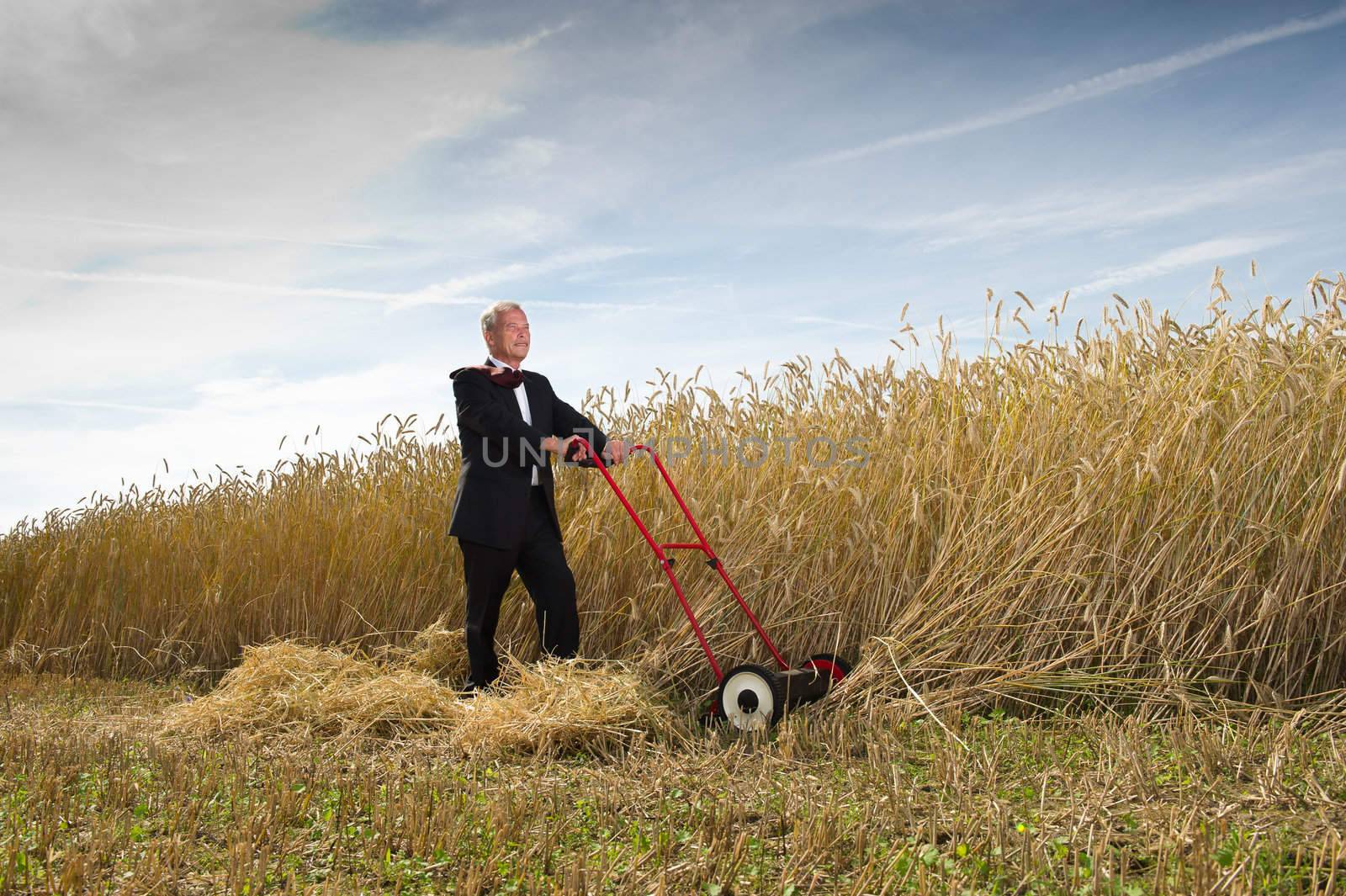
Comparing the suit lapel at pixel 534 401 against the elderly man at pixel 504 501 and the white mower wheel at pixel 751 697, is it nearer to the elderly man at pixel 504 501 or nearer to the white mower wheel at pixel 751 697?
the elderly man at pixel 504 501

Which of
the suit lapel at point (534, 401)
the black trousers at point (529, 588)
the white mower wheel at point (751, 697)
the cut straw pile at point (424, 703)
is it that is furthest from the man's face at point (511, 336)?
the white mower wheel at point (751, 697)

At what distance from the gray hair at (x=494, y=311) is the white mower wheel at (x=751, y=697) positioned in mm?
2049

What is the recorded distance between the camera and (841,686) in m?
4.02

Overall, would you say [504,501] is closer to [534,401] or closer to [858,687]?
[534,401]

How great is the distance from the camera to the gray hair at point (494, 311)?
475cm

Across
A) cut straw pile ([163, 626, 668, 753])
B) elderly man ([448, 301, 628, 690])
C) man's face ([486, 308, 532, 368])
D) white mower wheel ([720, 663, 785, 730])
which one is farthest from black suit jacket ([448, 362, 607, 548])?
white mower wheel ([720, 663, 785, 730])

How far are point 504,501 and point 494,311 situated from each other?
3.07ft

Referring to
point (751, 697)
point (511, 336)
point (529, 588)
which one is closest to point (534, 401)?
point (511, 336)

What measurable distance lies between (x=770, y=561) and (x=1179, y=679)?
179cm

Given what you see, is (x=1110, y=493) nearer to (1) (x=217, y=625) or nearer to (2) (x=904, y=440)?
(2) (x=904, y=440)

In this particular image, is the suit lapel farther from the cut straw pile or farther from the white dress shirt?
the cut straw pile

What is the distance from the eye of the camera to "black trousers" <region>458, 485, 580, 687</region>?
181 inches

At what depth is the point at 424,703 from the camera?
439 cm

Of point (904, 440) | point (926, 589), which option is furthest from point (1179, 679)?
point (904, 440)
